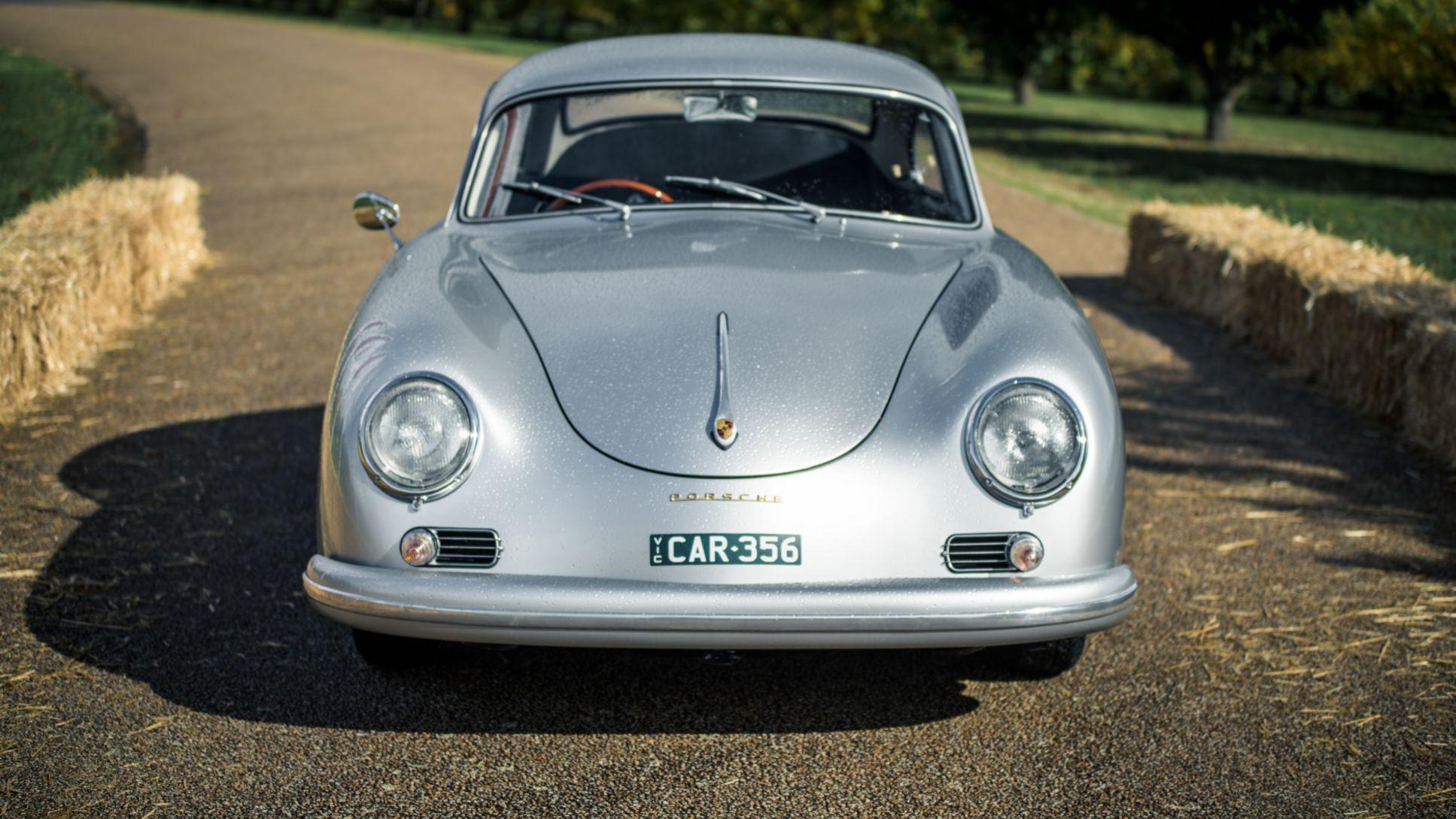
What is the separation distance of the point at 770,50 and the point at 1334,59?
2828 centimetres

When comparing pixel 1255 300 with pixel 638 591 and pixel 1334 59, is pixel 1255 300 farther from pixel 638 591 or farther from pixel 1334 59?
pixel 1334 59

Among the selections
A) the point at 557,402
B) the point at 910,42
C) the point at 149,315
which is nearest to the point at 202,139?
the point at 149,315

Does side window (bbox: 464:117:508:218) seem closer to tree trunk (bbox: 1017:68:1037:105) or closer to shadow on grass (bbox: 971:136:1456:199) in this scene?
shadow on grass (bbox: 971:136:1456:199)

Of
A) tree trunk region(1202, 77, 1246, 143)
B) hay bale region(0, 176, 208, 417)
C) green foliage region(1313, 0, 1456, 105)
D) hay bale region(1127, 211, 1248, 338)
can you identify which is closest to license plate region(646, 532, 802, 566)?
hay bale region(0, 176, 208, 417)

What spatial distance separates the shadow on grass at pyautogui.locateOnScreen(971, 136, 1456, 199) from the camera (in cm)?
1571

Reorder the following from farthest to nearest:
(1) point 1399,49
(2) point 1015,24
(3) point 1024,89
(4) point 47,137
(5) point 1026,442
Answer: (3) point 1024,89, (1) point 1399,49, (2) point 1015,24, (4) point 47,137, (5) point 1026,442

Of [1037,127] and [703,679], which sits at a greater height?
[703,679]

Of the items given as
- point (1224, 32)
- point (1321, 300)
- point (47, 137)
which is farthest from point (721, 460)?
point (1224, 32)

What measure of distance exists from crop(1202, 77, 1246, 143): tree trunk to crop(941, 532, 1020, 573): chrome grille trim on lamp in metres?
20.1

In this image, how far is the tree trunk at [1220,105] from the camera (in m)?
21.2

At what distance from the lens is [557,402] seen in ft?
9.77

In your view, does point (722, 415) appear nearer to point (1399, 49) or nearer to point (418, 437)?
point (418, 437)

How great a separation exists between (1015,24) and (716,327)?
23683 millimetres

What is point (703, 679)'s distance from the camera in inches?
137
